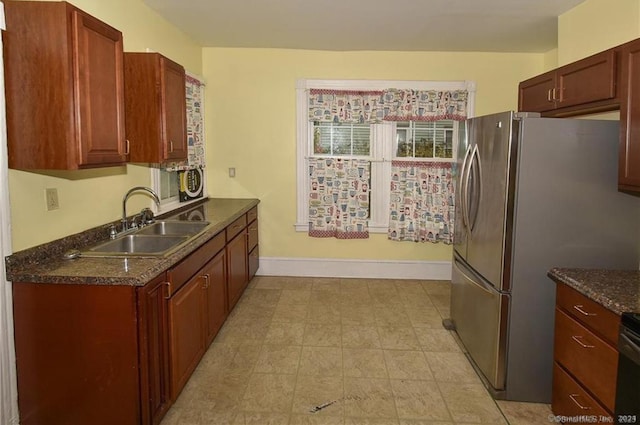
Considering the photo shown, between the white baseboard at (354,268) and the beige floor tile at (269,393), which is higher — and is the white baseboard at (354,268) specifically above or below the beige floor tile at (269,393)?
above

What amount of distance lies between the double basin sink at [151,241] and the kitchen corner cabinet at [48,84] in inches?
22.5

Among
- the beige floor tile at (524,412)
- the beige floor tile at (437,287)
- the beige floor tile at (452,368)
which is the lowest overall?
the beige floor tile at (524,412)

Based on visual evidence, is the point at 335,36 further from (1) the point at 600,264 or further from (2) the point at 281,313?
(1) the point at 600,264

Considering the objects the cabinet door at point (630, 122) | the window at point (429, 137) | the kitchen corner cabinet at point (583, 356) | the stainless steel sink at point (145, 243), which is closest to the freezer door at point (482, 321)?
the kitchen corner cabinet at point (583, 356)

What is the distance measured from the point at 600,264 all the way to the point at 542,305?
0.38 metres

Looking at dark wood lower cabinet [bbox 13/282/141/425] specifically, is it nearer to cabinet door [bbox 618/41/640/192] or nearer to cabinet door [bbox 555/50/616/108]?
cabinet door [bbox 618/41/640/192]

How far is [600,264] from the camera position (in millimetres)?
2500

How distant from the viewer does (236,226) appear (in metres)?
3.91

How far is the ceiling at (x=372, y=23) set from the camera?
3.30 meters

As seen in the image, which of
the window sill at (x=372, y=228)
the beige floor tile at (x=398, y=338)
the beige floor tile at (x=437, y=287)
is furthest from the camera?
the window sill at (x=372, y=228)

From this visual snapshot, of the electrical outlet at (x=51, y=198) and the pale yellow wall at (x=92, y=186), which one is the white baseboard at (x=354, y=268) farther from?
the electrical outlet at (x=51, y=198)

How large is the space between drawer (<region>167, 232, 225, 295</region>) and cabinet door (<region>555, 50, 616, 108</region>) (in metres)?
2.52

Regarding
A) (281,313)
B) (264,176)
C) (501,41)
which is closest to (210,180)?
(264,176)

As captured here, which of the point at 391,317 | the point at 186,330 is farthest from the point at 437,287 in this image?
the point at 186,330
